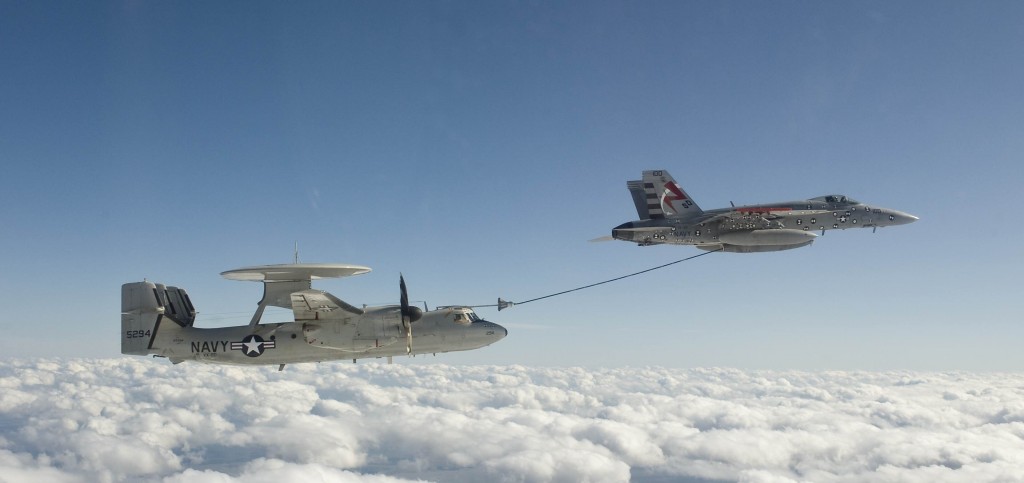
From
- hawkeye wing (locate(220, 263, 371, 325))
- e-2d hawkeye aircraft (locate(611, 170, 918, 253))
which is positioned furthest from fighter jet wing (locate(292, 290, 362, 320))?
e-2d hawkeye aircraft (locate(611, 170, 918, 253))

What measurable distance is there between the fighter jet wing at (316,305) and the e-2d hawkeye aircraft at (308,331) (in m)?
0.04

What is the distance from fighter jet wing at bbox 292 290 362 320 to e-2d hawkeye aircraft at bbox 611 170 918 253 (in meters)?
20.2

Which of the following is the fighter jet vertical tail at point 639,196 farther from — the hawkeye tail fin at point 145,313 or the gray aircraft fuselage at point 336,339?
the hawkeye tail fin at point 145,313

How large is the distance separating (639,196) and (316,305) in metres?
25.8

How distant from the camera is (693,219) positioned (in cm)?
4038

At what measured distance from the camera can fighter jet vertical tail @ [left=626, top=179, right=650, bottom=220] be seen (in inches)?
1679

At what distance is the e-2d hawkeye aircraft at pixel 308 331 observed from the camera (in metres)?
26.3

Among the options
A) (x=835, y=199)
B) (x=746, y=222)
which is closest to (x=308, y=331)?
(x=746, y=222)

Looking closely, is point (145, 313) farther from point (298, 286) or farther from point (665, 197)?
point (665, 197)

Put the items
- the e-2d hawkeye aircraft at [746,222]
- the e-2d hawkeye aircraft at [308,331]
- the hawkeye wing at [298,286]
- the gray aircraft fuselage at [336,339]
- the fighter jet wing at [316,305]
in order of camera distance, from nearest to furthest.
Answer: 1. the hawkeye wing at [298,286]
2. the fighter jet wing at [316,305]
3. the e-2d hawkeye aircraft at [308,331]
4. the gray aircraft fuselage at [336,339]
5. the e-2d hawkeye aircraft at [746,222]

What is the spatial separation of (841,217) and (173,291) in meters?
42.1

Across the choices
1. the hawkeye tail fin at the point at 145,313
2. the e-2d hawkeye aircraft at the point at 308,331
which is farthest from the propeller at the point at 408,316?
the hawkeye tail fin at the point at 145,313

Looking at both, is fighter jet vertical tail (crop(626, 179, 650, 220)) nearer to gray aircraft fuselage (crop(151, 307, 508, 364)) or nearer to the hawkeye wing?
gray aircraft fuselage (crop(151, 307, 508, 364))

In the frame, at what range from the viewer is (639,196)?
43.3m
